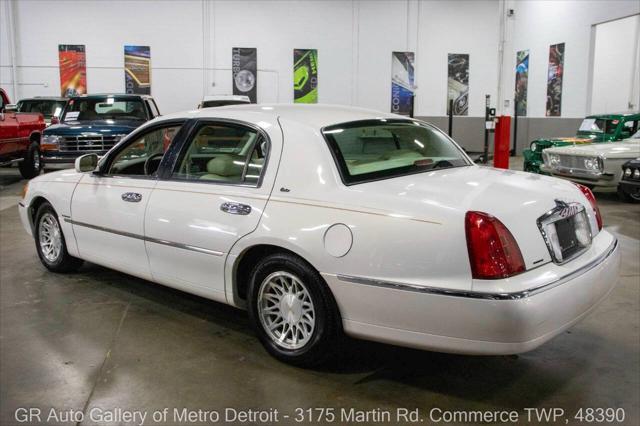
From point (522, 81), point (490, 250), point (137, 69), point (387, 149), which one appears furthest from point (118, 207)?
point (522, 81)

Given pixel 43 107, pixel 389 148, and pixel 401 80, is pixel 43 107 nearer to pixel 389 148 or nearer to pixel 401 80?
pixel 401 80

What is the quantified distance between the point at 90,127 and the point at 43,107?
6587 mm

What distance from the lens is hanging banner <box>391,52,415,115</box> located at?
2112 centimetres

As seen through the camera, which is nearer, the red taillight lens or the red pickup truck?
the red taillight lens

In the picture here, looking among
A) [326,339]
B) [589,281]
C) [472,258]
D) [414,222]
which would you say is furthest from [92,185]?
[589,281]

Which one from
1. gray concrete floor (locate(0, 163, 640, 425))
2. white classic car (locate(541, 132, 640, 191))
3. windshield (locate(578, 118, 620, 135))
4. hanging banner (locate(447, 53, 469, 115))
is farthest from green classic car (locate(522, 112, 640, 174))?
hanging banner (locate(447, 53, 469, 115))

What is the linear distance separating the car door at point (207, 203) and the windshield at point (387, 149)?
16.2 inches

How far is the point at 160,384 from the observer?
3.23 m

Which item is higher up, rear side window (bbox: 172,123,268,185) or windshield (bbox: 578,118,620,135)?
windshield (bbox: 578,118,620,135)

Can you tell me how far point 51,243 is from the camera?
17.5 feet

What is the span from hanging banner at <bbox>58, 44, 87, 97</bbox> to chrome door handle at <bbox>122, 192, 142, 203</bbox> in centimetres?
1615

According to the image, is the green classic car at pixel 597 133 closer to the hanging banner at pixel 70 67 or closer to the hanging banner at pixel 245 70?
the hanging banner at pixel 245 70

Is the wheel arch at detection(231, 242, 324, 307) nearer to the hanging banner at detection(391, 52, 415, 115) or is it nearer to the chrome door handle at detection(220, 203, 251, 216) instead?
the chrome door handle at detection(220, 203, 251, 216)

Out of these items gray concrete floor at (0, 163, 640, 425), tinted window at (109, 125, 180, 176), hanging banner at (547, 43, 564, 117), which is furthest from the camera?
hanging banner at (547, 43, 564, 117)
